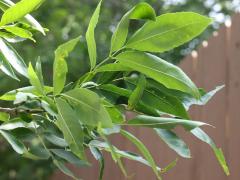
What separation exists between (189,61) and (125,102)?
1609 millimetres

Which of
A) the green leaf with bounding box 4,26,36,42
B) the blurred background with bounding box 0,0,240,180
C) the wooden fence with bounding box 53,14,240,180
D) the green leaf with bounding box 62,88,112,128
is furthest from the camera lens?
the blurred background with bounding box 0,0,240,180

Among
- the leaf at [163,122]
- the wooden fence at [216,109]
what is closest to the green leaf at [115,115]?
the leaf at [163,122]

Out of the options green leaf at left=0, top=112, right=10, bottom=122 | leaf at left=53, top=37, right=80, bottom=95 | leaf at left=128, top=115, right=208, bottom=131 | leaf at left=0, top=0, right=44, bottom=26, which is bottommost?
green leaf at left=0, top=112, right=10, bottom=122

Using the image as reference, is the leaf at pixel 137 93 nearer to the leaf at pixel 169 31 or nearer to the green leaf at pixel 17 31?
the leaf at pixel 169 31

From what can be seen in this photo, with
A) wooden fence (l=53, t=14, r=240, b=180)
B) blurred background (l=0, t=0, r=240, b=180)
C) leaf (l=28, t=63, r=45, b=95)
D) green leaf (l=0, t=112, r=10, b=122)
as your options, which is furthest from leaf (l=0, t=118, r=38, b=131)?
blurred background (l=0, t=0, r=240, b=180)

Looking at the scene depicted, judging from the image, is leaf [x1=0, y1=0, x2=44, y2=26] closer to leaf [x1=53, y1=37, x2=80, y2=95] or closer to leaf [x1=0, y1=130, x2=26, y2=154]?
leaf [x1=53, y1=37, x2=80, y2=95]

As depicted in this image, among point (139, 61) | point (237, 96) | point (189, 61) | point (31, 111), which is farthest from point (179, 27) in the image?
point (189, 61)

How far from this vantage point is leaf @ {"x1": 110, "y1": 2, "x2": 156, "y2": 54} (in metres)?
0.60

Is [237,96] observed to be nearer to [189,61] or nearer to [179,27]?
[189,61]

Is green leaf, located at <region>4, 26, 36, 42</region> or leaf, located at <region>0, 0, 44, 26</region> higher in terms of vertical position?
leaf, located at <region>0, 0, 44, 26</region>

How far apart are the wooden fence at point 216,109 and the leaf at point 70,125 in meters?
1.21

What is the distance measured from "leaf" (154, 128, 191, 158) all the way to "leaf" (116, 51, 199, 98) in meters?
0.08

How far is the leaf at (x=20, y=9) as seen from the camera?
62 centimetres

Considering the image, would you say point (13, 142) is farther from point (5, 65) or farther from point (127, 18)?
point (127, 18)
